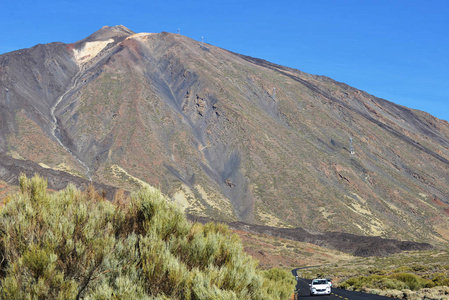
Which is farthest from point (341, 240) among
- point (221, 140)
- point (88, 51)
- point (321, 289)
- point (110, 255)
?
point (88, 51)

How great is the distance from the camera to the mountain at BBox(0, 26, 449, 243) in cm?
9831

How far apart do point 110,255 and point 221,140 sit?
366 feet

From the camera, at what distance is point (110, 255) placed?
29.4ft

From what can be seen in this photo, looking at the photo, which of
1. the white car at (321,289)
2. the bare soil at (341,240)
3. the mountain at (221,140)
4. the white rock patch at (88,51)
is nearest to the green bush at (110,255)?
the white car at (321,289)

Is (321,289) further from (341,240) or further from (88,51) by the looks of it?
(88,51)

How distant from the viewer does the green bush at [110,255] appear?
7789 millimetres

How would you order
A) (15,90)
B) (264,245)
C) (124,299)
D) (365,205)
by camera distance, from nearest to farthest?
(124,299) → (264,245) → (365,205) → (15,90)

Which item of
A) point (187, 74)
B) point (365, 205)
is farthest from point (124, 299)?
point (187, 74)

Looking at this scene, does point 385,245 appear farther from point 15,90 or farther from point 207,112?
point 15,90

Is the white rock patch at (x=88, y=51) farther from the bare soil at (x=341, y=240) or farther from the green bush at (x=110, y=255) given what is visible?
the green bush at (x=110, y=255)

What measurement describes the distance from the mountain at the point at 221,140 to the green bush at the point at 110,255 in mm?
76982

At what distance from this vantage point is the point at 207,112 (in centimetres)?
13088

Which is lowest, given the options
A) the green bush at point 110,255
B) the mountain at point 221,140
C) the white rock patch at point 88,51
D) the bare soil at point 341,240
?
the bare soil at point 341,240

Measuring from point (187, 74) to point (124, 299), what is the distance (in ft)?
466
